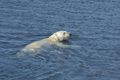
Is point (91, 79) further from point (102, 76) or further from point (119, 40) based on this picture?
point (119, 40)

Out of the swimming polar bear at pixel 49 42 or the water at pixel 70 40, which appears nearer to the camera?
the water at pixel 70 40

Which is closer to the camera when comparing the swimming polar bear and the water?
the water

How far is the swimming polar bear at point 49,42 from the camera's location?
18.7 m

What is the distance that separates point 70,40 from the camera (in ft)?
72.6

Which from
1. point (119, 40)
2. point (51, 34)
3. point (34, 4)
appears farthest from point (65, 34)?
point (34, 4)

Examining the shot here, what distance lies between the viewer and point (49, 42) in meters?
20.8

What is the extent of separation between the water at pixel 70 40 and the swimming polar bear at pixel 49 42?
489 millimetres

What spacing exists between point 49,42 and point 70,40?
6.33ft

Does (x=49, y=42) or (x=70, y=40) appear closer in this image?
(x=49, y=42)

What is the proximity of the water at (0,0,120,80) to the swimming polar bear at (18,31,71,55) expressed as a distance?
0.49m

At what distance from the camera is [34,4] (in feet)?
97.5

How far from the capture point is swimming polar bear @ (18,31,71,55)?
18688mm

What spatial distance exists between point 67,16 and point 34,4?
13.5 feet

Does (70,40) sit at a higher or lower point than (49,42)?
higher
